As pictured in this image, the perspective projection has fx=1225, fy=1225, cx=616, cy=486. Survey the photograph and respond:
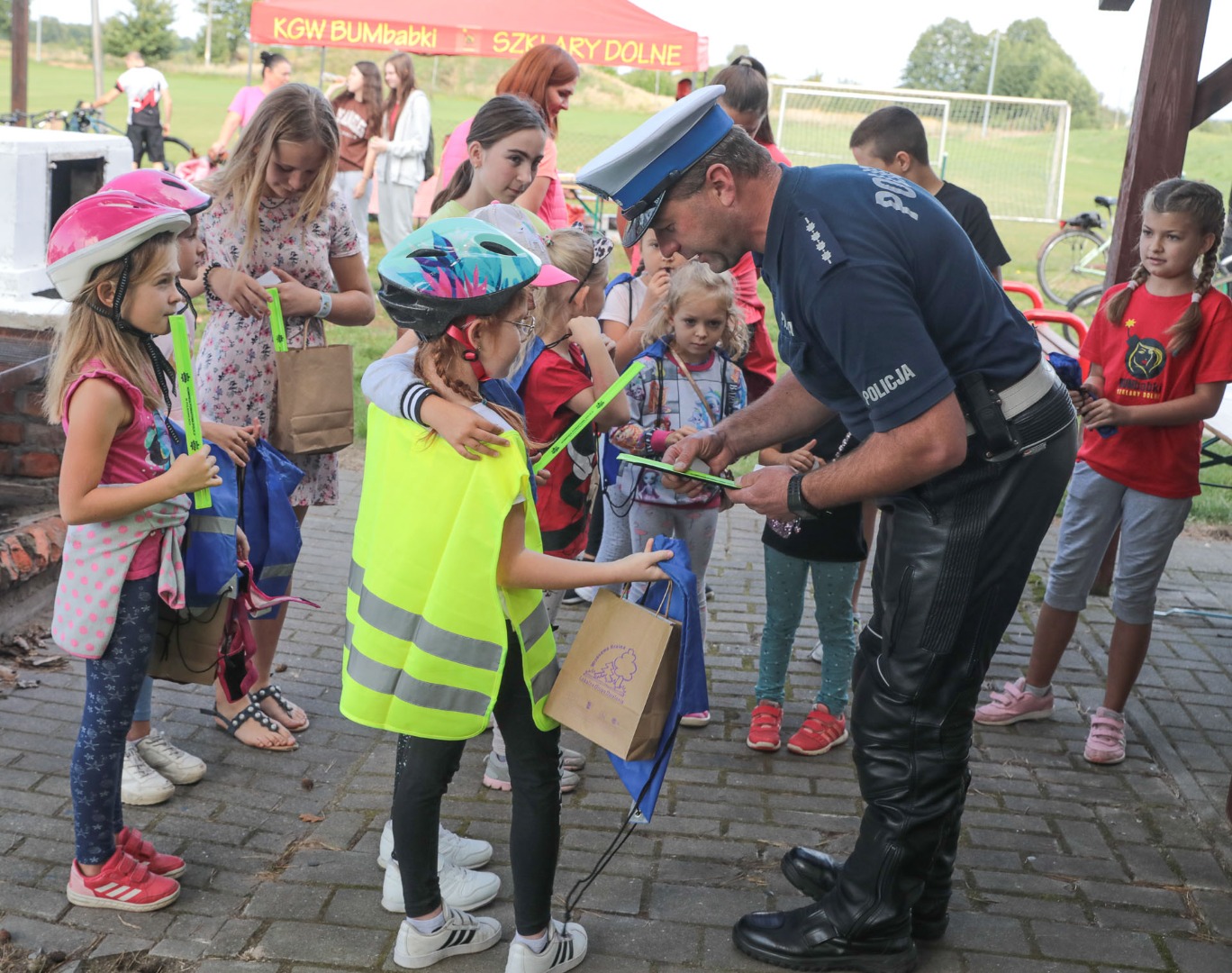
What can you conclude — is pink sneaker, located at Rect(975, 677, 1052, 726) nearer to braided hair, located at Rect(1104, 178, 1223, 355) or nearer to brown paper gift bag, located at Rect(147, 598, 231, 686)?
braided hair, located at Rect(1104, 178, 1223, 355)

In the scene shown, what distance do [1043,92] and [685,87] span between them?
1836 inches

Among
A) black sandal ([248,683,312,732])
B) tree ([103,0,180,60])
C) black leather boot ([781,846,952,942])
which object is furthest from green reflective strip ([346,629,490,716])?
tree ([103,0,180,60])

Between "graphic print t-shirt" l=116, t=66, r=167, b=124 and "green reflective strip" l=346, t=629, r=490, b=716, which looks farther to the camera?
"graphic print t-shirt" l=116, t=66, r=167, b=124

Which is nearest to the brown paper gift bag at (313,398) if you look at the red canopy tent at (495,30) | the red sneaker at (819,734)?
the red sneaker at (819,734)

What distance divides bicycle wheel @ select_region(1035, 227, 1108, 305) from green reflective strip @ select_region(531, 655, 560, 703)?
47.6 ft

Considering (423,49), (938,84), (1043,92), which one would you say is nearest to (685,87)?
(423,49)

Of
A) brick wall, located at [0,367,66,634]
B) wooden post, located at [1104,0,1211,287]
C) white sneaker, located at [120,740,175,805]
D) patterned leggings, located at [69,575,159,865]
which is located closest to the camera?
patterned leggings, located at [69,575,159,865]

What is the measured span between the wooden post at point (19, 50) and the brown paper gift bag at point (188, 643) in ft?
32.7

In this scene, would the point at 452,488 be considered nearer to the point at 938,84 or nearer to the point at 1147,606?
the point at 1147,606

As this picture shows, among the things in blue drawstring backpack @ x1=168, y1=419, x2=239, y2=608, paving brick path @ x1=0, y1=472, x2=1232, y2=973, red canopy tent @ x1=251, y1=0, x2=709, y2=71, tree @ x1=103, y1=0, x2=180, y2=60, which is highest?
tree @ x1=103, y1=0, x2=180, y2=60

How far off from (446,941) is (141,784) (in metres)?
1.28

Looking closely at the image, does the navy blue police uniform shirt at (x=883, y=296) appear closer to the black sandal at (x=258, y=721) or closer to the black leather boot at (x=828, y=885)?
the black leather boot at (x=828, y=885)

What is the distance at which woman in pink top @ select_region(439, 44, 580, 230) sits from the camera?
5320 millimetres

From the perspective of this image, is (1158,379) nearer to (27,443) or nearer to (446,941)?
(446,941)
